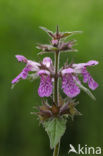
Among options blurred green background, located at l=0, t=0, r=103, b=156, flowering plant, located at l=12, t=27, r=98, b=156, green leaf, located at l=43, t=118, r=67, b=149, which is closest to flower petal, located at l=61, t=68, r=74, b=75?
flowering plant, located at l=12, t=27, r=98, b=156

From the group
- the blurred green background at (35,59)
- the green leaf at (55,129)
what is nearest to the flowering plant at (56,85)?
the green leaf at (55,129)

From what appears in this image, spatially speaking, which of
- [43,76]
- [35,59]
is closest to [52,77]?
[43,76]

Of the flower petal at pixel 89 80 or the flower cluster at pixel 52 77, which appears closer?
the flower cluster at pixel 52 77

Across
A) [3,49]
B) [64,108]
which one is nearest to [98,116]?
[3,49]

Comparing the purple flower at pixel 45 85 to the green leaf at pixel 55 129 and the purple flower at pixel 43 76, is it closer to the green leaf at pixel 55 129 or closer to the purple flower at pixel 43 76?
the purple flower at pixel 43 76

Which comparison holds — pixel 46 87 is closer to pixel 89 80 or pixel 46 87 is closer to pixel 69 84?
pixel 69 84
